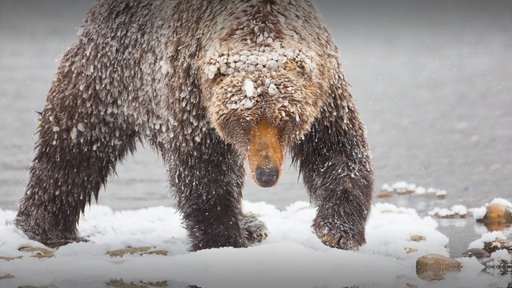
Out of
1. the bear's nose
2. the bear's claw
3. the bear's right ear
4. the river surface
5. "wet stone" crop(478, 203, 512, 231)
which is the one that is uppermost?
the river surface

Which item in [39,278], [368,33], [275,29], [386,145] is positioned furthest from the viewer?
[386,145]

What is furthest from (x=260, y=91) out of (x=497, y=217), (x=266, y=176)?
(x=497, y=217)

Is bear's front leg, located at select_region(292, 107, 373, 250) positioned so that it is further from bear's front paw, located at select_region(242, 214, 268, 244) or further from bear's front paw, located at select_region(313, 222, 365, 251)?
bear's front paw, located at select_region(242, 214, 268, 244)

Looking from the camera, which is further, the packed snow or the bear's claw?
the bear's claw

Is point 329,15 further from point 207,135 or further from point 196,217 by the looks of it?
point 196,217

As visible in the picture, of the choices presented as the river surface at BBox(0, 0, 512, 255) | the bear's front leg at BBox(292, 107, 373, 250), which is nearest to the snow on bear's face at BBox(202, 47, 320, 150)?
the bear's front leg at BBox(292, 107, 373, 250)

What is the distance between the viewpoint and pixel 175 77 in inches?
191

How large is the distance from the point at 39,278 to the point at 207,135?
4.24ft

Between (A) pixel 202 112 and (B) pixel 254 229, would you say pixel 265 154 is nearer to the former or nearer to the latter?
(A) pixel 202 112

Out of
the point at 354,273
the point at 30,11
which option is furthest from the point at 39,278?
the point at 30,11

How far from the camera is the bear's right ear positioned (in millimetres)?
3961

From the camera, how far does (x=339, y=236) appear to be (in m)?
4.88

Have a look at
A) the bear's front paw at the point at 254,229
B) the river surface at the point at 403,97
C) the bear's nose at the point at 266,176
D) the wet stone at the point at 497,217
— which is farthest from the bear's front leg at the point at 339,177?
the wet stone at the point at 497,217

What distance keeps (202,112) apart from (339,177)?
3.02 feet
